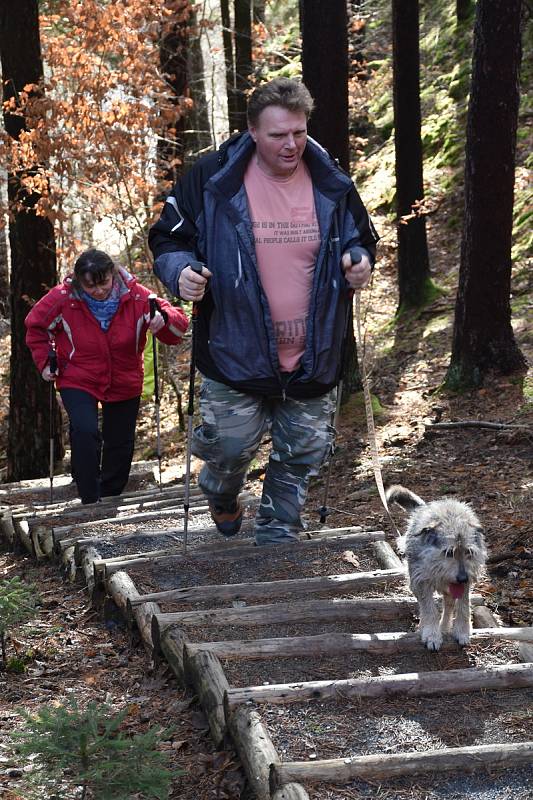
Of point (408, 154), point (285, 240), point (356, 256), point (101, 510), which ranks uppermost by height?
point (408, 154)

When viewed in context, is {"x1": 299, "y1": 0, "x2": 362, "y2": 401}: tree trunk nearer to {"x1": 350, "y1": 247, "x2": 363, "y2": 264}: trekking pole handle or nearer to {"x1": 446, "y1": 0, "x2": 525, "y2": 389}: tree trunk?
{"x1": 446, "y1": 0, "x2": 525, "y2": 389}: tree trunk

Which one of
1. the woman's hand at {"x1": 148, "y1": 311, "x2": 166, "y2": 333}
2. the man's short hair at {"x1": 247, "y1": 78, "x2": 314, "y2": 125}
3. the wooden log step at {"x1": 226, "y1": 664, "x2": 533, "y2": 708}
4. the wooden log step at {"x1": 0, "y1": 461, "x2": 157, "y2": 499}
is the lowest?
the wooden log step at {"x1": 0, "y1": 461, "x2": 157, "y2": 499}

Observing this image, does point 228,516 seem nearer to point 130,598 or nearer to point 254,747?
point 130,598

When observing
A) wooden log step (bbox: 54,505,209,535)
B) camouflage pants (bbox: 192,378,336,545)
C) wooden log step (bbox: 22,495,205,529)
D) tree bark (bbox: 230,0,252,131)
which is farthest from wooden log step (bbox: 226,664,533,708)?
tree bark (bbox: 230,0,252,131)

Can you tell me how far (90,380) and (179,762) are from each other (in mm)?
4593

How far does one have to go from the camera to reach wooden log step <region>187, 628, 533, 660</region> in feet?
15.0

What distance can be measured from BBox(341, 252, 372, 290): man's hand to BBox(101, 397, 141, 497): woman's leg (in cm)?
350

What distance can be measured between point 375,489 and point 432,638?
15.5ft

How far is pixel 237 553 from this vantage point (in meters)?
6.18

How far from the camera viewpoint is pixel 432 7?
25.3 metres

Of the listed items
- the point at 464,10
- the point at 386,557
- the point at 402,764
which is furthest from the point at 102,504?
the point at 464,10

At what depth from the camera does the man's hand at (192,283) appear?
5.37 meters

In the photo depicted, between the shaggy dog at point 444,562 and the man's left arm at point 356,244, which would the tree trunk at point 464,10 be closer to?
the man's left arm at point 356,244

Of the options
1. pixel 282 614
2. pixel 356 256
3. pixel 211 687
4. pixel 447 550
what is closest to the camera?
pixel 211 687
